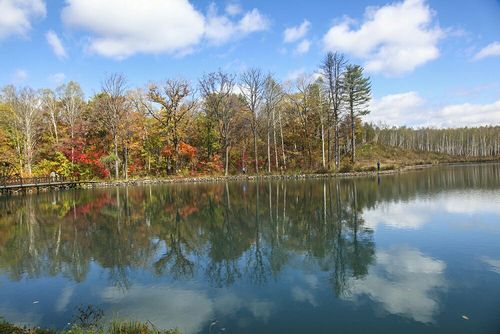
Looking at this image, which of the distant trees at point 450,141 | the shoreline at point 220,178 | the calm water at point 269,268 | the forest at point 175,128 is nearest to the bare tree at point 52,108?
the forest at point 175,128

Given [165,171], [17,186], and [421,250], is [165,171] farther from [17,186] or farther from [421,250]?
[421,250]

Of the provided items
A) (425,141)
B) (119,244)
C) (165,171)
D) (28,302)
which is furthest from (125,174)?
(425,141)

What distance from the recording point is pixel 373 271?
9039 millimetres

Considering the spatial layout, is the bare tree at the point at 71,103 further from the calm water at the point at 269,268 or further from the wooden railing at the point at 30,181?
the calm water at the point at 269,268

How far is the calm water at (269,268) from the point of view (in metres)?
6.73

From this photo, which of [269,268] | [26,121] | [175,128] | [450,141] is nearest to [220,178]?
[175,128]

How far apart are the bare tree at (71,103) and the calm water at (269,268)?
32.0m

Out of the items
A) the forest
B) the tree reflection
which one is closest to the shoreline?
the forest

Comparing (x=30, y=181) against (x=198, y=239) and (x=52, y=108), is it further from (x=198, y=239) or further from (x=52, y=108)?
(x=198, y=239)

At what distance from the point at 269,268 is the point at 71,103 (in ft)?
163

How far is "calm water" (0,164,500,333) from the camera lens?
6727 millimetres

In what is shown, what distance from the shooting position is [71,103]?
50781 millimetres

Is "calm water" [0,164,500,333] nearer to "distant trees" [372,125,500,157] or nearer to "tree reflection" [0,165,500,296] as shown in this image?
"tree reflection" [0,165,500,296]

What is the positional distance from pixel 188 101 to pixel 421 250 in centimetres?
4373
